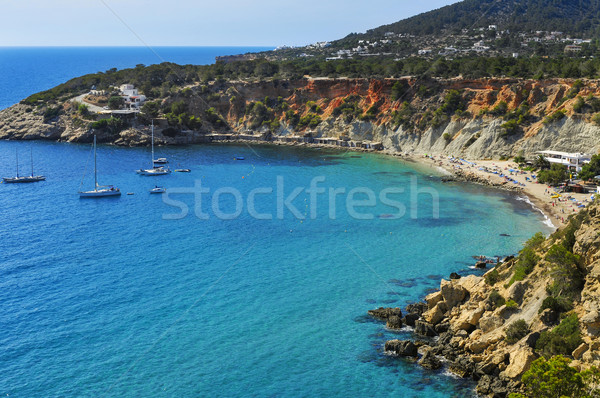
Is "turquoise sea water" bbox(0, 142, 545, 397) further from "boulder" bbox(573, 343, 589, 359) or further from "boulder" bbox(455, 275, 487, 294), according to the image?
"boulder" bbox(573, 343, 589, 359)

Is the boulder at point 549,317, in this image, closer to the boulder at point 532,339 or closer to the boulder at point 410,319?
the boulder at point 532,339

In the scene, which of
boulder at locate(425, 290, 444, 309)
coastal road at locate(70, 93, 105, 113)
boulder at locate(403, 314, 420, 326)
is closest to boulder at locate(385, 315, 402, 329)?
boulder at locate(403, 314, 420, 326)

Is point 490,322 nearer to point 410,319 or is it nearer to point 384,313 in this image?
point 410,319

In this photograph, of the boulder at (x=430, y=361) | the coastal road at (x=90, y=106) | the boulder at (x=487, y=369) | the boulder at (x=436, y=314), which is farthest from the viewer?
the coastal road at (x=90, y=106)

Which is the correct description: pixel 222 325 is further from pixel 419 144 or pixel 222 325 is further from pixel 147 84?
pixel 147 84

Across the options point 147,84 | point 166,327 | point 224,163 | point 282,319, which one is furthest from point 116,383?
point 147,84

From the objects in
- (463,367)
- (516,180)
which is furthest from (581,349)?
(516,180)

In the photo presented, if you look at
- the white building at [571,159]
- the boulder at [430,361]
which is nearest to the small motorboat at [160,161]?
the white building at [571,159]
